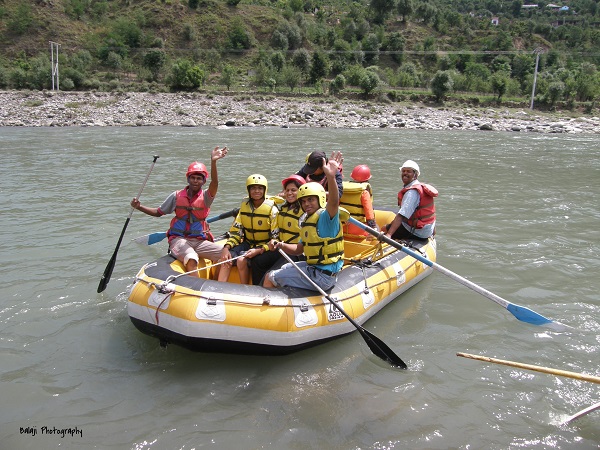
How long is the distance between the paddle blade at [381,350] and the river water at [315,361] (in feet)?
0.31

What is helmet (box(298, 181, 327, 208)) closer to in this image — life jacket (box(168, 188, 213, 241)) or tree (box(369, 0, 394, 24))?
life jacket (box(168, 188, 213, 241))

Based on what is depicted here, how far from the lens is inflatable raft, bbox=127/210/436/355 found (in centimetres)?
381

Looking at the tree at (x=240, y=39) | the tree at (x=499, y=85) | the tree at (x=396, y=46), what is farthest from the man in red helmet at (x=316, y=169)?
the tree at (x=396, y=46)

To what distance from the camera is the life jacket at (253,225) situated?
4.82 m

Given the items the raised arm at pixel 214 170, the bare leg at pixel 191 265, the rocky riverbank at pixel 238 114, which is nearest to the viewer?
the bare leg at pixel 191 265

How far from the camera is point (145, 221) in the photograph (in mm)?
8156

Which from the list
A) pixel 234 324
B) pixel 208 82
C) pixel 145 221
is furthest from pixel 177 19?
pixel 234 324

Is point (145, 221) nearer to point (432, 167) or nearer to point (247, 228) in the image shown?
point (247, 228)

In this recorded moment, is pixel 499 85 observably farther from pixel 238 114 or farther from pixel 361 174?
pixel 361 174

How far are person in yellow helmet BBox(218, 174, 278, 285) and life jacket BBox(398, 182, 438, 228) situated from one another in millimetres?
1846

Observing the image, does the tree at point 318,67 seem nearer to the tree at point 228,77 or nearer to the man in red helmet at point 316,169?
the tree at point 228,77

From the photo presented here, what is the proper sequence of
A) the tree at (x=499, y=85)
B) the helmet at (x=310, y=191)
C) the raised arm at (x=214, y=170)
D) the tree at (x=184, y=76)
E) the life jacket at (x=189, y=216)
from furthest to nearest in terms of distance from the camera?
the tree at (x=499, y=85), the tree at (x=184, y=76), the life jacket at (x=189, y=216), the raised arm at (x=214, y=170), the helmet at (x=310, y=191)

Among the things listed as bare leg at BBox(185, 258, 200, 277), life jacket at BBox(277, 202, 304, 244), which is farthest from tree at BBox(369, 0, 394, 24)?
bare leg at BBox(185, 258, 200, 277)

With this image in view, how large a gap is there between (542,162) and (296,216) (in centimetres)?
1386
